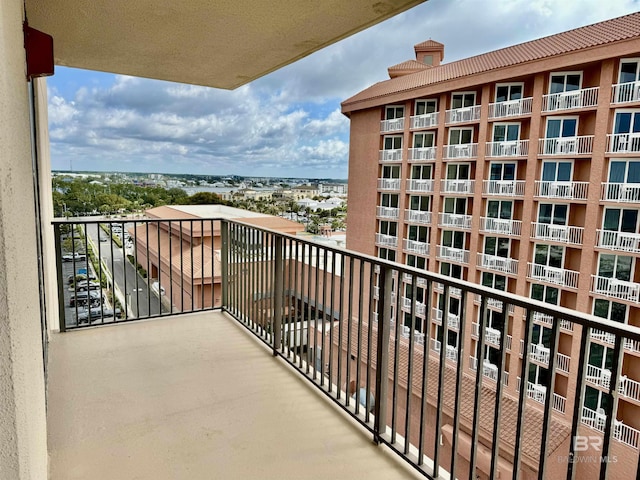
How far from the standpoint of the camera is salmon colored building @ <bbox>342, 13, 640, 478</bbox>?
14.1 ft

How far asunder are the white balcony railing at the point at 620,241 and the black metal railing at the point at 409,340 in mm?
1526

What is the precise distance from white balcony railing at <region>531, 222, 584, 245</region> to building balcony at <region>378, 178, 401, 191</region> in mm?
2371

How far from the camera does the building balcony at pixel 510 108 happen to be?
526cm

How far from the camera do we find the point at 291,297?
2477 millimetres

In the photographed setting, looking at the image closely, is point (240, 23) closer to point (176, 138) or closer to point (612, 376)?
point (612, 376)

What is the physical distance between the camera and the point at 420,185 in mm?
6645

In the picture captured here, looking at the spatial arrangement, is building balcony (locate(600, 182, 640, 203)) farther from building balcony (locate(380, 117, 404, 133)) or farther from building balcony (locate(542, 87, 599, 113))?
building balcony (locate(380, 117, 404, 133))

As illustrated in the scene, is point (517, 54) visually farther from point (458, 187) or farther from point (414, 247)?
point (414, 247)

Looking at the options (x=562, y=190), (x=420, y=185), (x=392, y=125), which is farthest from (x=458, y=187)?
(x=392, y=125)

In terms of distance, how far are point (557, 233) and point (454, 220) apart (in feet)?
5.25

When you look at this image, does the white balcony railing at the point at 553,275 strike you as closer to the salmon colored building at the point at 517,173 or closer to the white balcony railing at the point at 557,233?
the salmon colored building at the point at 517,173

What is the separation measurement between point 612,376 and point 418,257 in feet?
18.6

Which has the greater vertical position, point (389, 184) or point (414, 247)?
point (389, 184)

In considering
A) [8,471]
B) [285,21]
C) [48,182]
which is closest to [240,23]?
[285,21]
